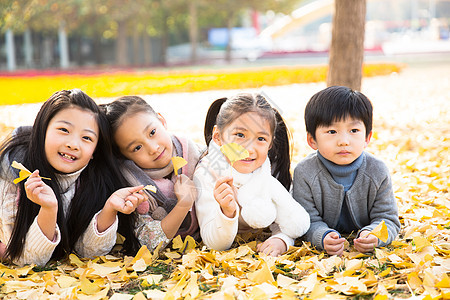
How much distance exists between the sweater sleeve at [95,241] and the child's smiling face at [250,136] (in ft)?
2.37

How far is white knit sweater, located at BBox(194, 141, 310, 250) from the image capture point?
2.60 meters

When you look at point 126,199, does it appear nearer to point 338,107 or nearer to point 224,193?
point 224,193

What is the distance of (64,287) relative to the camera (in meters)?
2.24

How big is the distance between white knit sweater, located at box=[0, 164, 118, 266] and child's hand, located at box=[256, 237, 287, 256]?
2.46 ft

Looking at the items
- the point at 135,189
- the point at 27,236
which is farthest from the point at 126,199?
the point at 27,236

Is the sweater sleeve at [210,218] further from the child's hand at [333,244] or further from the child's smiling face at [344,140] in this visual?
the child's smiling face at [344,140]

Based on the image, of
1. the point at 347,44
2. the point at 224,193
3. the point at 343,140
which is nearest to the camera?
the point at 224,193

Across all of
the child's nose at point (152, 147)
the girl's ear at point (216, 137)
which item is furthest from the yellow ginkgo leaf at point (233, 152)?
the child's nose at point (152, 147)

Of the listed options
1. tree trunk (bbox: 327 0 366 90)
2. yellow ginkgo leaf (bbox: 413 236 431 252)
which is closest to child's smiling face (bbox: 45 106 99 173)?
yellow ginkgo leaf (bbox: 413 236 431 252)

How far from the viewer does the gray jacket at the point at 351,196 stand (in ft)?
8.86

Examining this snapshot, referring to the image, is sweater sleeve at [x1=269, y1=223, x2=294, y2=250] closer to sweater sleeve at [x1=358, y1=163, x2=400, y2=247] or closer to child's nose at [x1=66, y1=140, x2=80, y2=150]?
sweater sleeve at [x1=358, y1=163, x2=400, y2=247]

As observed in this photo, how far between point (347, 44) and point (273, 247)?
314 centimetres

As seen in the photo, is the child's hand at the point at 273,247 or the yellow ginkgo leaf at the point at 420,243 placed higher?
the yellow ginkgo leaf at the point at 420,243

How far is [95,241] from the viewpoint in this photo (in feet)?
8.30
